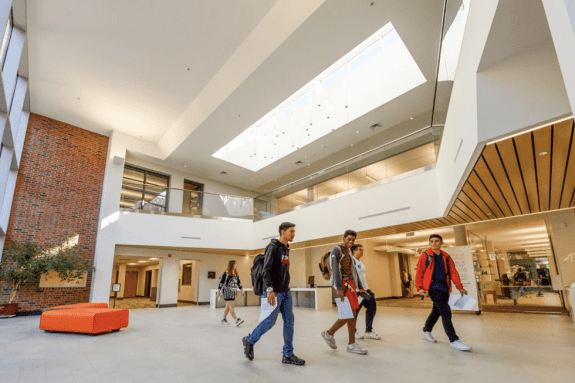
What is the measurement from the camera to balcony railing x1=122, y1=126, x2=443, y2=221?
8867 millimetres

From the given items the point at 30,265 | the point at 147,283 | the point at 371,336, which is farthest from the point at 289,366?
the point at 147,283

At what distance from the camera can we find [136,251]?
13.8 m

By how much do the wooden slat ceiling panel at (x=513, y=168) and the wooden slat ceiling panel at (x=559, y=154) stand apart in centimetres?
42

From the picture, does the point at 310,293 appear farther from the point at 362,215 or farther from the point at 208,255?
the point at 208,255

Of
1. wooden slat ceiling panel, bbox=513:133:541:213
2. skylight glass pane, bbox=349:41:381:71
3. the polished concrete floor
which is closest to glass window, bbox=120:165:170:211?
the polished concrete floor

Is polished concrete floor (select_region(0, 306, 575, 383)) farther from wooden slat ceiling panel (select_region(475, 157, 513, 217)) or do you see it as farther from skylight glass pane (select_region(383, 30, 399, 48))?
skylight glass pane (select_region(383, 30, 399, 48))

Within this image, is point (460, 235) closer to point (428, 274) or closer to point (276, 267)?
point (428, 274)

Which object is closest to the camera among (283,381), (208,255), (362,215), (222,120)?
(283,381)

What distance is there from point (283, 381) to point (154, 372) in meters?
1.49

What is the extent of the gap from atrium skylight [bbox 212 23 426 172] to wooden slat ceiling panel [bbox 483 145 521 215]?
476cm

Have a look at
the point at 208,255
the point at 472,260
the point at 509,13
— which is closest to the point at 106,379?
the point at 509,13

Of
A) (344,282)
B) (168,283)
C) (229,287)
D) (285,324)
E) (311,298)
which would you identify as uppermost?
(344,282)

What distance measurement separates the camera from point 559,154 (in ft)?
14.1

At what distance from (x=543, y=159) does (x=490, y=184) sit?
47.0 inches
